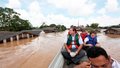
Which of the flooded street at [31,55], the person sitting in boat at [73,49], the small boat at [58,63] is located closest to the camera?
the small boat at [58,63]

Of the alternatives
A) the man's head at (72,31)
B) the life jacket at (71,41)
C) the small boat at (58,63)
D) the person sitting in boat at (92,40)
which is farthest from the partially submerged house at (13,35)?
the small boat at (58,63)

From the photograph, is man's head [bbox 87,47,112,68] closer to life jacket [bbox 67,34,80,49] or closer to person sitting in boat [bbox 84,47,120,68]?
person sitting in boat [bbox 84,47,120,68]

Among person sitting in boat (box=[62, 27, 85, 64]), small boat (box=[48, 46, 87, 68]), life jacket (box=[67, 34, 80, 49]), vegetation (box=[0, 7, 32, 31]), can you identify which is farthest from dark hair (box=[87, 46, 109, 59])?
vegetation (box=[0, 7, 32, 31])

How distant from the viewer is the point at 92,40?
8.47m

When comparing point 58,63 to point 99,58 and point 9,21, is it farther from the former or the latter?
point 9,21

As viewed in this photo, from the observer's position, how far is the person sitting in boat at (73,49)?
724 centimetres

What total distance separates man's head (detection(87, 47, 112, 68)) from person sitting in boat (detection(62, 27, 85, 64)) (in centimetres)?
490

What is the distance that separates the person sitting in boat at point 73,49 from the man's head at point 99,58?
4897 millimetres

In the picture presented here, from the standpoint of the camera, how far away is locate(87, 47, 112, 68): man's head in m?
2.22

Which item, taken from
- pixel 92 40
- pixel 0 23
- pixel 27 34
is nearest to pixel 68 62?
pixel 92 40

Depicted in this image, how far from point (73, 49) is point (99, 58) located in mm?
5408

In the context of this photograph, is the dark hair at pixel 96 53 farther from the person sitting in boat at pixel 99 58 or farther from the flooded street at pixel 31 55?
the flooded street at pixel 31 55

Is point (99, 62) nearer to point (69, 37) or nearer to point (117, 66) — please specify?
point (117, 66)

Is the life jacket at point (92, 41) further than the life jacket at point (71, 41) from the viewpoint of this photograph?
Yes
